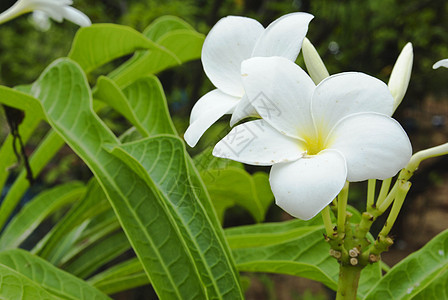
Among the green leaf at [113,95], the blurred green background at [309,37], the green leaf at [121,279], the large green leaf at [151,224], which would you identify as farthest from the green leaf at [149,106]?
the blurred green background at [309,37]

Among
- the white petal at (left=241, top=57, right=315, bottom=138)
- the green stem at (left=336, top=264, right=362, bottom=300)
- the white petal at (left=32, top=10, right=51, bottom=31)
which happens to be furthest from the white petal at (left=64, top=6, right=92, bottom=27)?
the white petal at (left=32, top=10, right=51, bottom=31)

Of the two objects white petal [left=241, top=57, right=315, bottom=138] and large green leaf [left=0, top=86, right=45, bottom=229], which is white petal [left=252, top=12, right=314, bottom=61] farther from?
large green leaf [left=0, top=86, right=45, bottom=229]

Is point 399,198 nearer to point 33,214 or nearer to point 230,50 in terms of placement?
point 230,50

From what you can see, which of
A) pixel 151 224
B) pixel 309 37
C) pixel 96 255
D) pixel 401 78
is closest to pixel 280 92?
pixel 401 78

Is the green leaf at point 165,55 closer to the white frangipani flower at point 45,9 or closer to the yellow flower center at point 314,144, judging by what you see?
the white frangipani flower at point 45,9

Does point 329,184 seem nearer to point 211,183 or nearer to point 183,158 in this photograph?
point 183,158
